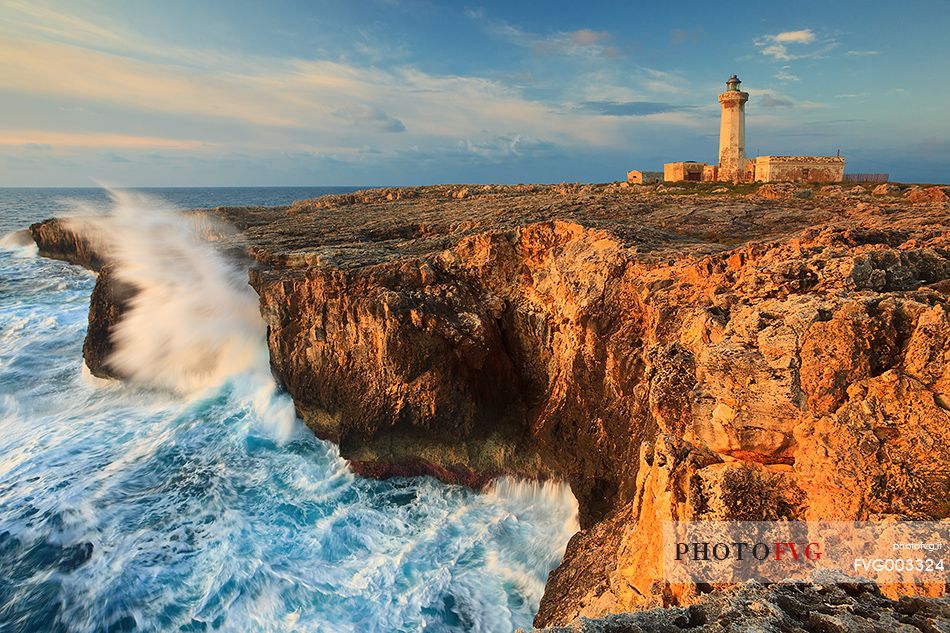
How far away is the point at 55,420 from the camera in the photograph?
19.3 meters

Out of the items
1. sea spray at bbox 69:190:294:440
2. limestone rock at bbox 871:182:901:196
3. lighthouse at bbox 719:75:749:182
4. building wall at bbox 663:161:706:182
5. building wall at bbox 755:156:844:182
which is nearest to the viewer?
sea spray at bbox 69:190:294:440

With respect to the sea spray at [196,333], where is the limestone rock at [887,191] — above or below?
above

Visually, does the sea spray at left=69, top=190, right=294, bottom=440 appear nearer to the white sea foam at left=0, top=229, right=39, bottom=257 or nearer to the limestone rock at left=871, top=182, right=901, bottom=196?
the limestone rock at left=871, top=182, right=901, bottom=196


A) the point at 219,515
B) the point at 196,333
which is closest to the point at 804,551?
the point at 219,515

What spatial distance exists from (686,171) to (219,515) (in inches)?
2152

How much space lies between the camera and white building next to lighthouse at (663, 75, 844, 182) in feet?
143

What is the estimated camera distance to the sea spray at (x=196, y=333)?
2080cm

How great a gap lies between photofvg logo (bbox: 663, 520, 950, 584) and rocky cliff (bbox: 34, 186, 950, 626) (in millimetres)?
183

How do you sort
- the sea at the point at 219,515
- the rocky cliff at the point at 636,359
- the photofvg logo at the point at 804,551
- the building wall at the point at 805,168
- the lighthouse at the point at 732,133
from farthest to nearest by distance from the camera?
1. the lighthouse at the point at 732,133
2. the building wall at the point at 805,168
3. the sea at the point at 219,515
4. the rocky cliff at the point at 636,359
5. the photofvg logo at the point at 804,551

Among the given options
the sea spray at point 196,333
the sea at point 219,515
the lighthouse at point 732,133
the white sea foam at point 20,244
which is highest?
the lighthouse at point 732,133

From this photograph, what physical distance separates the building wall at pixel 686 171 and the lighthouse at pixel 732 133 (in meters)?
2.47

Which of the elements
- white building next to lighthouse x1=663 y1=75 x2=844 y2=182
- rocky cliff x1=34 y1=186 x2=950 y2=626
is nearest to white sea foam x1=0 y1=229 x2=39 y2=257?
rocky cliff x1=34 y1=186 x2=950 y2=626

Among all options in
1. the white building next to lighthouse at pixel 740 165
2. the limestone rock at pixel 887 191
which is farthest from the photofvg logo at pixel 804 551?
the white building next to lighthouse at pixel 740 165

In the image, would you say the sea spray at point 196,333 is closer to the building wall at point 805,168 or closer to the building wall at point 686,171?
the building wall at point 805,168
